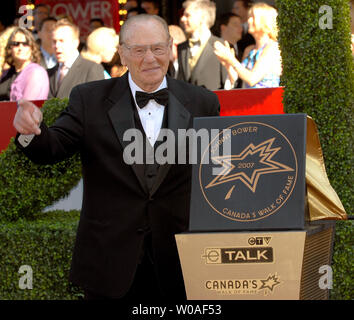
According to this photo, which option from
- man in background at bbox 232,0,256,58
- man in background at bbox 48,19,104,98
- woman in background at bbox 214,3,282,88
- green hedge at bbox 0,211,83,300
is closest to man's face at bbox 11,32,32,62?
man in background at bbox 48,19,104,98

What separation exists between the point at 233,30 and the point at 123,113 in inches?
222

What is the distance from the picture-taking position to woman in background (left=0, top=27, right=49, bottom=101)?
6.72 m

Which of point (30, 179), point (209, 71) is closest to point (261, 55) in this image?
point (209, 71)

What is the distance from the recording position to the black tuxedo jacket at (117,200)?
2939 mm

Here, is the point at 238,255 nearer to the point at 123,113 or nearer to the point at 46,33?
the point at 123,113

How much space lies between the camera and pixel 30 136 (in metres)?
2.78

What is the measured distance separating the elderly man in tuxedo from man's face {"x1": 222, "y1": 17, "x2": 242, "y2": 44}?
218 inches

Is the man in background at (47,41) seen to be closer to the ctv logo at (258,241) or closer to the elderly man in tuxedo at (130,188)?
the elderly man in tuxedo at (130,188)

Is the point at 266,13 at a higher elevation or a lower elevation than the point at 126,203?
higher

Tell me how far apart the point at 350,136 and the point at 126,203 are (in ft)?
6.95

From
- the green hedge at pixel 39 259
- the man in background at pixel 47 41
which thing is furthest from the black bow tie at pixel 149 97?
the man in background at pixel 47 41

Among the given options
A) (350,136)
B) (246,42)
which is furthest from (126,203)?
(246,42)
